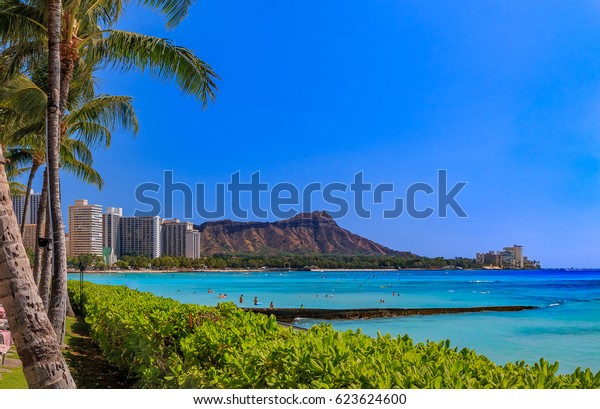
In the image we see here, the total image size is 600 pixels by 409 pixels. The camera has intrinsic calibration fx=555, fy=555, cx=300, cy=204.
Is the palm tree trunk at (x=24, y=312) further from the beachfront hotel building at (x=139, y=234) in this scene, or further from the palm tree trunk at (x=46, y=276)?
the beachfront hotel building at (x=139, y=234)

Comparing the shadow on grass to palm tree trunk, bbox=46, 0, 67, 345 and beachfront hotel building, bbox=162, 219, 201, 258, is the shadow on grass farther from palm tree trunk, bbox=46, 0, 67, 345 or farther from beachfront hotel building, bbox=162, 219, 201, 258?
beachfront hotel building, bbox=162, 219, 201, 258

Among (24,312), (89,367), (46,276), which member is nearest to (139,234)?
(46,276)

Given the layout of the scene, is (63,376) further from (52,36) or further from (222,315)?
(52,36)

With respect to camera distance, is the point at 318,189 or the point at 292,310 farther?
the point at 292,310

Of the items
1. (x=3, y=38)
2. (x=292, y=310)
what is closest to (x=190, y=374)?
(x=3, y=38)

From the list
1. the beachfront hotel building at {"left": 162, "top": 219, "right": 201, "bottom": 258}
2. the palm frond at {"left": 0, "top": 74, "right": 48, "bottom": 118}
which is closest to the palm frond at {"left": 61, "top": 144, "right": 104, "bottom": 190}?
the palm frond at {"left": 0, "top": 74, "right": 48, "bottom": 118}

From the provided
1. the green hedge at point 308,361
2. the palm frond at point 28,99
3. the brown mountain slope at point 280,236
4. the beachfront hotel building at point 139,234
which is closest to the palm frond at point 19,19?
the palm frond at point 28,99
